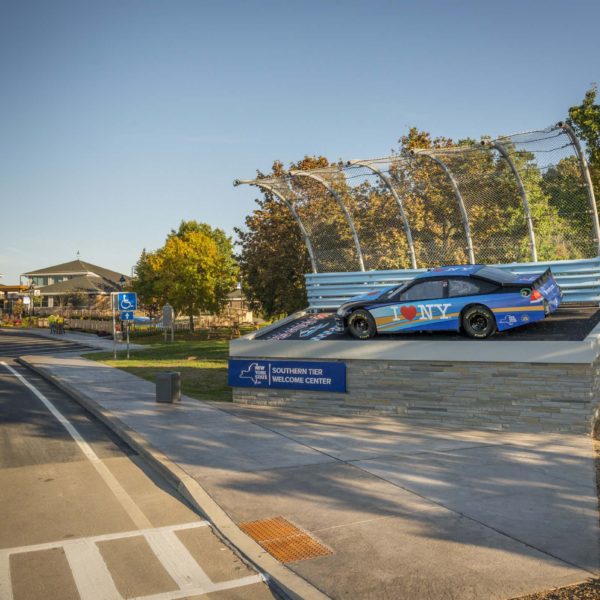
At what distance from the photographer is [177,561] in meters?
5.53

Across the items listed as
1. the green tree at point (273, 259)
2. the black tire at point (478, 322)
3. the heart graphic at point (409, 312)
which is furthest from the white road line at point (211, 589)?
the green tree at point (273, 259)

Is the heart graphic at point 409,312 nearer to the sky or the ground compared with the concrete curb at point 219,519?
nearer to the sky

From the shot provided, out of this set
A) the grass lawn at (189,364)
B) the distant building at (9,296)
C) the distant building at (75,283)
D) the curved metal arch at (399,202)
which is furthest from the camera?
the distant building at (9,296)

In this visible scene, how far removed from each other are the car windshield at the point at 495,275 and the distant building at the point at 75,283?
56439 millimetres

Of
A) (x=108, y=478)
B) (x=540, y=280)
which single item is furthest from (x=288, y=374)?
(x=540, y=280)

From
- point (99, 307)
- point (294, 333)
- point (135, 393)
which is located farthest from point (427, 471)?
point (99, 307)

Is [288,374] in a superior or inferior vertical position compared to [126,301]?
inferior

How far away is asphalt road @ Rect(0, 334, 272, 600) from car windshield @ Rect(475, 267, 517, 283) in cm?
688

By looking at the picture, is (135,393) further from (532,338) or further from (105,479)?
(532,338)

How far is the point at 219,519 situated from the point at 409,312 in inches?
264

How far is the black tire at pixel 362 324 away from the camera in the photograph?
12.5 metres

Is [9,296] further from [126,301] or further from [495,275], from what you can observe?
[495,275]

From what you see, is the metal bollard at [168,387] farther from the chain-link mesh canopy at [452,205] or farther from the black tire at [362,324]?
the chain-link mesh canopy at [452,205]

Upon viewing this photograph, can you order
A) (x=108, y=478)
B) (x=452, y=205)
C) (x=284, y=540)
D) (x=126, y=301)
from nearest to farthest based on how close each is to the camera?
(x=284, y=540), (x=108, y=478), (x=452, y=205), (x=126, y=301)
